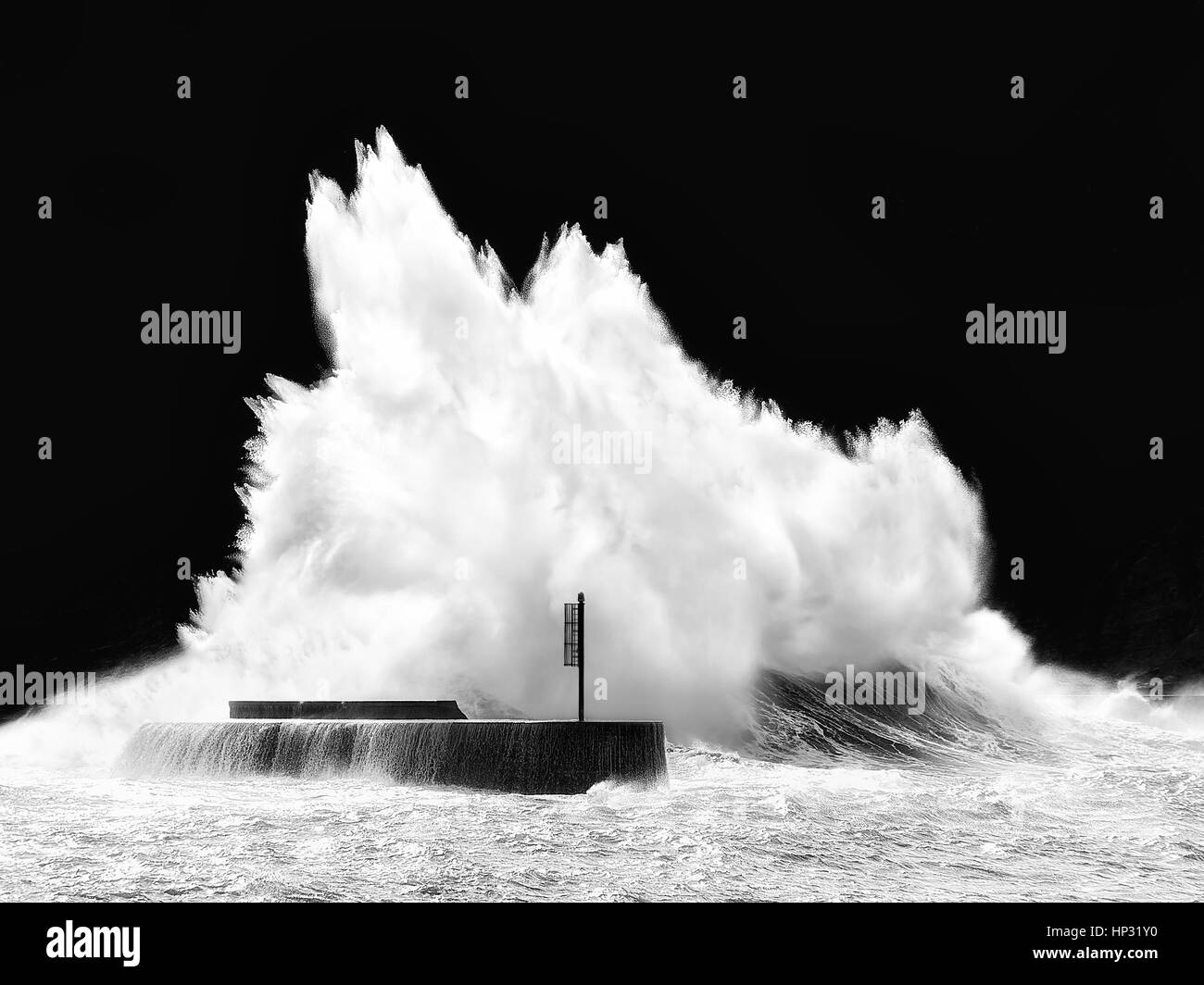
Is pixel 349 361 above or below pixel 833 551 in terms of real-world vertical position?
above

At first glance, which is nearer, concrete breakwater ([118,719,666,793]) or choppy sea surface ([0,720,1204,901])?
choppy sea surface ([0,720,1204,901])

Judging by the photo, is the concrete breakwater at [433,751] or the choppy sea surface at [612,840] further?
the concrete breakwater at [433,751]

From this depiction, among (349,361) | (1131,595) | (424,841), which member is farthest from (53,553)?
(1131,595)

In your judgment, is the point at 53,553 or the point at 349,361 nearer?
the point at 349,361

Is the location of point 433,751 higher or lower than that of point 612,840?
higher

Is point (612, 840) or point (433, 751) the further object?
point (433, 751)

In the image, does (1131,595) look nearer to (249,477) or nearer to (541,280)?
(541,280)

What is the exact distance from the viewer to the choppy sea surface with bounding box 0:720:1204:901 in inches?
734

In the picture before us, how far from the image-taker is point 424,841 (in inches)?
850

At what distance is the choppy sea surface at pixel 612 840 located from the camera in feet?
61.2

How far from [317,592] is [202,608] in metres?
4.56

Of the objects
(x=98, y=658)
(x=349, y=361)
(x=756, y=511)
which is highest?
(x=349, y=361)

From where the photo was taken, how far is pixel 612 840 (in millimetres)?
22062

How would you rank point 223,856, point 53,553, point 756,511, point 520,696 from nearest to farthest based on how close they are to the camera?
point 223,856
point 520,696
point 756,511
point 53,553
